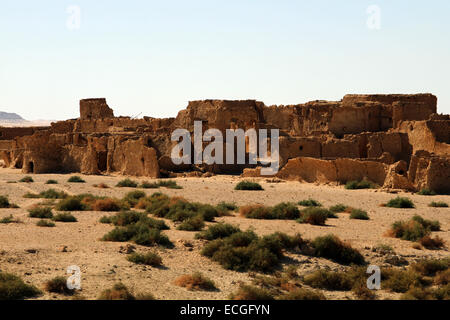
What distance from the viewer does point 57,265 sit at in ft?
34.2

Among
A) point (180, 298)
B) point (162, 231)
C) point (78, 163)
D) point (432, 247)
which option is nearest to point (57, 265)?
point (180, 298)

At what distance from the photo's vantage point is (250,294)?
8828 millimetres

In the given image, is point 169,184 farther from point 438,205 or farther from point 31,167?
point 31,167

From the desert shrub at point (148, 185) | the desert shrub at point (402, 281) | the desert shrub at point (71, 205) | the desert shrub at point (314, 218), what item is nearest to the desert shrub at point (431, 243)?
the desert shrub at point (402, 281)

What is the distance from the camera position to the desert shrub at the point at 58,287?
29.3ft

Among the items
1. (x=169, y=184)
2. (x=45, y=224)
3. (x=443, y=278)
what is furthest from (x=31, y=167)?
(x=443, y=278)

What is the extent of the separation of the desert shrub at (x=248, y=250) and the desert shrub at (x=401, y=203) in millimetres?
6371

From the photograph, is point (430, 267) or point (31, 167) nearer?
point (430, 267)

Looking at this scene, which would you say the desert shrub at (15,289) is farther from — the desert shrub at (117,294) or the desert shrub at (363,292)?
the desert shrub at (363,292)

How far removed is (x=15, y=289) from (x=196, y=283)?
9.09 feet

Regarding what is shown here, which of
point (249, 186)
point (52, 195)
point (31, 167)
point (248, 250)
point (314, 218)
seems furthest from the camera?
point (31, 167)

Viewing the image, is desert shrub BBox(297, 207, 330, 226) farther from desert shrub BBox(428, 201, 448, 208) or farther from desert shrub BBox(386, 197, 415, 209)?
desert shrub BBox(428, 201, 448, 208)

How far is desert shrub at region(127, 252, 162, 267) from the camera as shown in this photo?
35.6 ft
